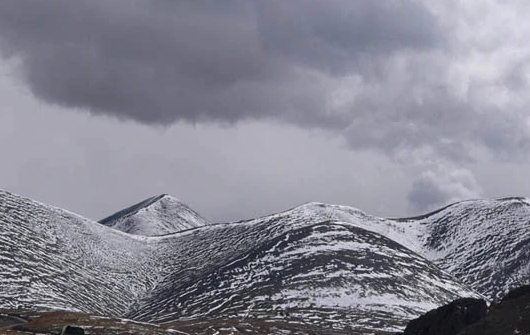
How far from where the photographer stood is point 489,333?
63.4 meters

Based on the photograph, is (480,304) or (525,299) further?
(480,304)

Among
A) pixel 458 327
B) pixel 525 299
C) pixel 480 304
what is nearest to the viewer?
pixel 525 299

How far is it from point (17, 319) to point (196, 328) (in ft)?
162

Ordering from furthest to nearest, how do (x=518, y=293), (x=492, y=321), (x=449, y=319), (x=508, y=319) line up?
(x=449, y=319) → (x=518, y=293) → (x=492, y=321) → (x=508, y=319)

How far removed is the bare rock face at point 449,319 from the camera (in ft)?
297

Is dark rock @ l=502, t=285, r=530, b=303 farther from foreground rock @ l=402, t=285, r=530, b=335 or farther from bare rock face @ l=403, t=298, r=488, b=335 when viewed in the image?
bare rock face @ l=403, t=298, r=488, b=335

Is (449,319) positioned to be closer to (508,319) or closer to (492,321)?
(492,321)

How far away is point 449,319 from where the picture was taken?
94.8 meters

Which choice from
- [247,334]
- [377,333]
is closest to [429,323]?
[247,334]

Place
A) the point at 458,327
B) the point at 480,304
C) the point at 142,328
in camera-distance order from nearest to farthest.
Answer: the point at 458,327, the point at 480,304, the point at 142,328

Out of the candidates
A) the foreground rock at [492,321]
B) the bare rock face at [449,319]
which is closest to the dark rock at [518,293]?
the foreground rock at [492,321]

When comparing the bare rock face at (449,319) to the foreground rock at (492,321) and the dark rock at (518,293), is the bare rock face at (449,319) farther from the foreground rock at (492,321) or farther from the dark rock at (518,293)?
the dark rock at (518,293)

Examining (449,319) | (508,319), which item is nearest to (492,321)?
(508,319)

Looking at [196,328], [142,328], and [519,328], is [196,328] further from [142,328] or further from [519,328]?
[519,328]
